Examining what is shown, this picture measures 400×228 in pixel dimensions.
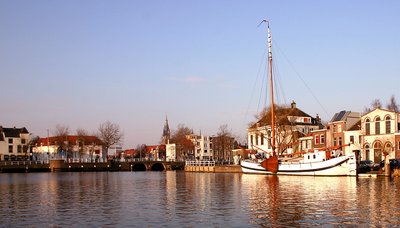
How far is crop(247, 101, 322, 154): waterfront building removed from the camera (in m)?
111

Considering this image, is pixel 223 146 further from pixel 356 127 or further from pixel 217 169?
pixel 356 127

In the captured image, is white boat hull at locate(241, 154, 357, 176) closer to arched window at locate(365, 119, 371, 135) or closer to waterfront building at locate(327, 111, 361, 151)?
arched window at locate(365, 119, 371, 135)

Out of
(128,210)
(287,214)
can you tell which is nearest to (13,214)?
(128,210)

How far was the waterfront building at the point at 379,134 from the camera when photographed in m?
86.5

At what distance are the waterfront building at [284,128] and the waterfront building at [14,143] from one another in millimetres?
94537

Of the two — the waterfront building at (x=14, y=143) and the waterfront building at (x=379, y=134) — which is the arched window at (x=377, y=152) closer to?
the waterfront building at (x=379, y=134)

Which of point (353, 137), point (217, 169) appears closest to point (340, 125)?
point (353, 137)

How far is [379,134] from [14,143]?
138425 mm

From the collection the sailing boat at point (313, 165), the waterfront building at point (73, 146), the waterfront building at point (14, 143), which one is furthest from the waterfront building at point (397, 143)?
the waterfront building at point (14, 143)

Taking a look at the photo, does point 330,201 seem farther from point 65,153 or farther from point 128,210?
point 65,153

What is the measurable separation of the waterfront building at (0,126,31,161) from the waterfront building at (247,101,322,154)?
94537mm

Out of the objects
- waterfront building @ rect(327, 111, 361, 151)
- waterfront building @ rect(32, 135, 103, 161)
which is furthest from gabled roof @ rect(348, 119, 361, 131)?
waterfront building @ rect(32, 135, 103, 161)

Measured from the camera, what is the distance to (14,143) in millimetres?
182500

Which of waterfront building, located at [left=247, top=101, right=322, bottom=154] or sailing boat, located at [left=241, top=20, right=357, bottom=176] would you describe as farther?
waterfront building, located at [left=247, top=101, right=322, bottom=154]
